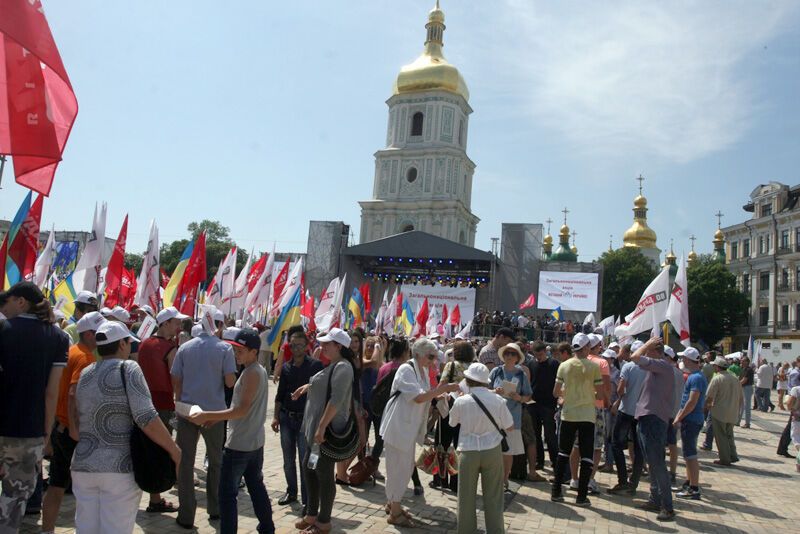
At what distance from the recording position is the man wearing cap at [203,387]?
214 inches

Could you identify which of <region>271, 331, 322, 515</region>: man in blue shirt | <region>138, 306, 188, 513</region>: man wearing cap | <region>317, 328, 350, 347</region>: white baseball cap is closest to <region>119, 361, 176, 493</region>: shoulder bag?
<region>317, 328, 350, 347</region>: white baseball cap

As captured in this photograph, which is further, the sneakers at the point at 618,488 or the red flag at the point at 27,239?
the red flag at the point at 27,239

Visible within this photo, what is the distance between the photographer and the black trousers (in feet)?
22.8

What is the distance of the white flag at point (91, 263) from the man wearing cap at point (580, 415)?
26.9ft

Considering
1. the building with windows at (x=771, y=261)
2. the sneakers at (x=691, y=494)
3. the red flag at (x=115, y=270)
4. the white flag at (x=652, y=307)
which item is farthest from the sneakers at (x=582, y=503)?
the building with windows at (x=771, y=261)

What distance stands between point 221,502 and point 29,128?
2.89 m

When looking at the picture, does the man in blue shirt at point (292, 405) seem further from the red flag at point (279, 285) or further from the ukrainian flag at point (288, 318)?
the red flag at point (279, 285)

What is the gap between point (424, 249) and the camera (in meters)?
36.9

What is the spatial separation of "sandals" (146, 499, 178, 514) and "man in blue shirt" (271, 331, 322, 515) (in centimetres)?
103

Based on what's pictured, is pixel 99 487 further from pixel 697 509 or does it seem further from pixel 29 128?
pixel 697 509

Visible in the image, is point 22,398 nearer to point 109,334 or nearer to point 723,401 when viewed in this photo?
point 109,334

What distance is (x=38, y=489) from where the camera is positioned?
18.3 feet

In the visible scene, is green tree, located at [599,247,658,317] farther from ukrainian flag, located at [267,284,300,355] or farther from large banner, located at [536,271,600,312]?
ukrainian flag, located at [267,284,300,355]

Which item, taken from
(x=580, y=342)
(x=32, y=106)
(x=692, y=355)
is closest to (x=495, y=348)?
(x=580, y=342)
